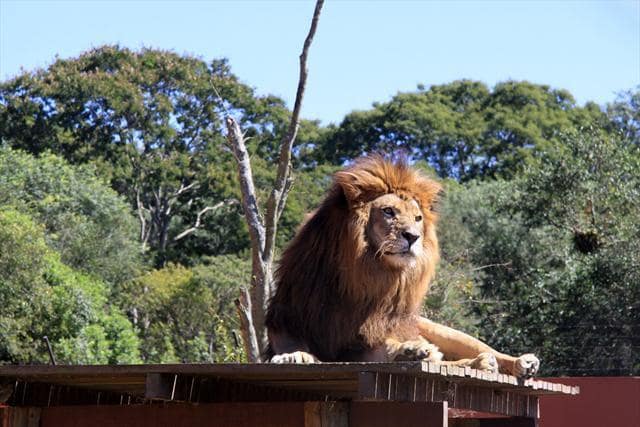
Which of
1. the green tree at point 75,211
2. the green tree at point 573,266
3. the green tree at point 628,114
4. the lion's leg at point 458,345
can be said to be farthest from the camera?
the green tree at point 628,114

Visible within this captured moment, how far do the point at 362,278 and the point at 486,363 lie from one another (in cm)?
82

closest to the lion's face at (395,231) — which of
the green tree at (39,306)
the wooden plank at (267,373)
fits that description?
the wooden plank at (267,373)

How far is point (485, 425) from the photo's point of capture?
21.9 feet

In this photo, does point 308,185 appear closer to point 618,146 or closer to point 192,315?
point 192,315

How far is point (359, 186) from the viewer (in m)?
5.77

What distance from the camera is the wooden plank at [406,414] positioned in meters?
4.95

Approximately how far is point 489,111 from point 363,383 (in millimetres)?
32924

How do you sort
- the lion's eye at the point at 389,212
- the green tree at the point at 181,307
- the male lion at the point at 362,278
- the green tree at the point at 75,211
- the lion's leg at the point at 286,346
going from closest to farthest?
1. the lion's leg at the point at 286,346
2. the male lion at the point at 362,278
3. the lion's eye at the point at 389,212
4. the green tree at the point at 181,307
5. the green tree at the point at 75,211

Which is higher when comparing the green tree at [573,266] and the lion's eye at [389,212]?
the green tree at [573,266]

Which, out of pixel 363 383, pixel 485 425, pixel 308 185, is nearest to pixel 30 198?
pixel 308 185

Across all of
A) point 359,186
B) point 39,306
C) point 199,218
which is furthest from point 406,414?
point 199,218

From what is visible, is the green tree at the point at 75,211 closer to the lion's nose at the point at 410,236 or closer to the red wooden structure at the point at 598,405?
the red wooden structure at the point at 598,405

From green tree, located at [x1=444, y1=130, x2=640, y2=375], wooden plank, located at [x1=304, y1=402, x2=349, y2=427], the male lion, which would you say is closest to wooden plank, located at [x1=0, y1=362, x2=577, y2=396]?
wooden plank, located at [x1=304, y1=402, x2=349, y2=427]

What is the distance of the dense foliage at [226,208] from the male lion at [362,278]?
1.98 m
